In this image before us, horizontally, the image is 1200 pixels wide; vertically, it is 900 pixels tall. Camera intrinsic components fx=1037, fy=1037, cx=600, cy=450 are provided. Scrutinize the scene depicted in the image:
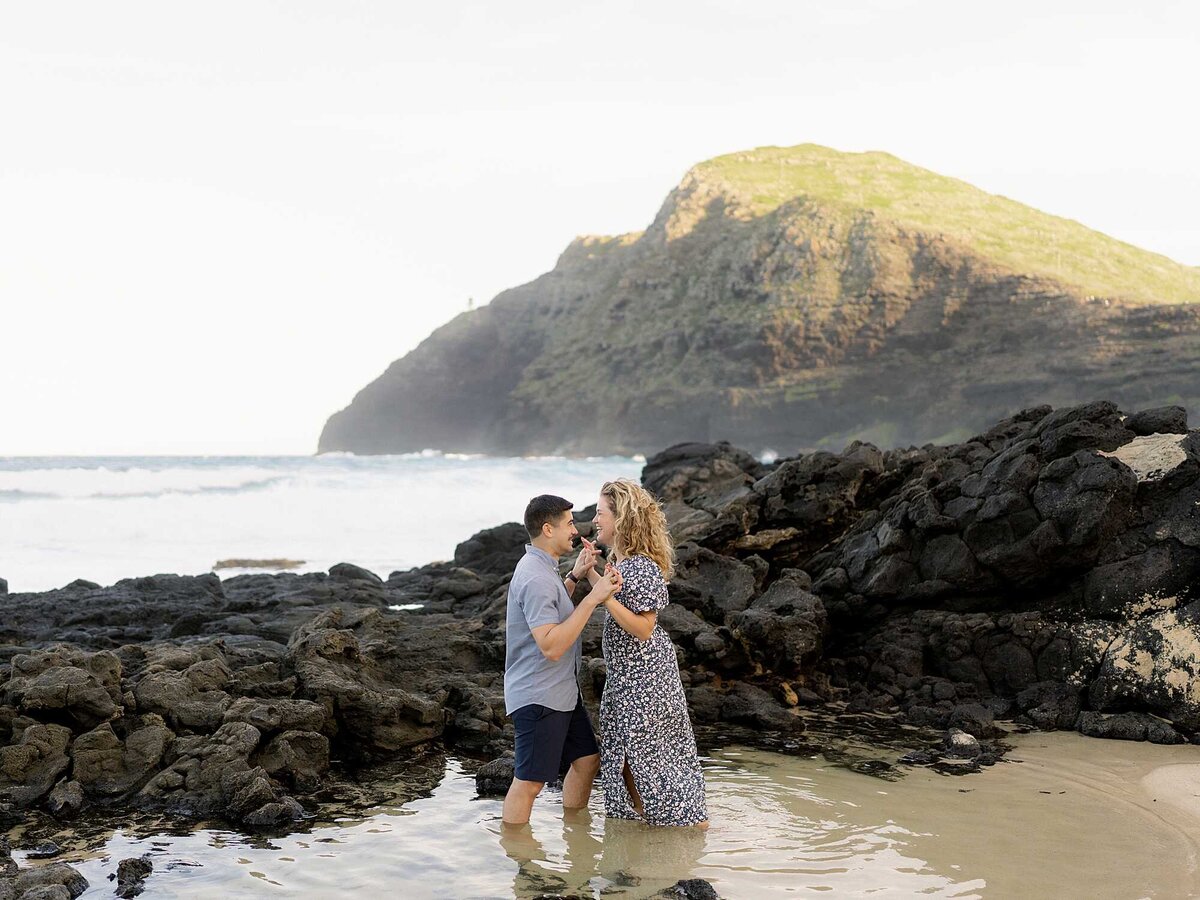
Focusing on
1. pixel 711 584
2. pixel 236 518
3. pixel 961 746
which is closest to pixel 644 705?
pixel 961 746

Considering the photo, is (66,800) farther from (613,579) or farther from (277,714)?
(613,579)

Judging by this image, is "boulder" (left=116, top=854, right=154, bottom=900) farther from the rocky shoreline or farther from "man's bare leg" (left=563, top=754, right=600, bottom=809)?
"man's bare leg" (left=563, top=754, right=600, bottom=809)

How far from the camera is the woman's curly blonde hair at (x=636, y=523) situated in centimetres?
598

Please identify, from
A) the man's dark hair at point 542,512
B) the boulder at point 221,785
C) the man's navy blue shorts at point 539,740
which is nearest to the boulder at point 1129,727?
the man's navy blue shorts at point 539,740

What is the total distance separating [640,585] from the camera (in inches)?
230

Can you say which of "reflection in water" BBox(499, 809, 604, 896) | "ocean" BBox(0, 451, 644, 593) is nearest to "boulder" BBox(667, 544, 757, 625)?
"reflection in water" BBox(499, 809, 604, 896)

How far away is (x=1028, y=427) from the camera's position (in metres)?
12.4

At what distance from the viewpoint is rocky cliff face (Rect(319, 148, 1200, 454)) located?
90375mm

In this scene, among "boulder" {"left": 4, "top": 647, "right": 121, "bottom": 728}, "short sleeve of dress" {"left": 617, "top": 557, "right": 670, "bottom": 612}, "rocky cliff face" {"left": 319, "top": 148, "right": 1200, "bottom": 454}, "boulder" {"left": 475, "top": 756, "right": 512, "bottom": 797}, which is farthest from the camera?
"rocky cliff face" {"left": 319, "top": 148, "right": 1200, "bottom": 454}

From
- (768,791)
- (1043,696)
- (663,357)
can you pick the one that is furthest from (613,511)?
(663,357)

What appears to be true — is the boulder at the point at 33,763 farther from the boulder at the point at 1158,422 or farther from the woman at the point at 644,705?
the boulder at the point at 1158,422

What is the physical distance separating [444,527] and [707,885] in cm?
3106

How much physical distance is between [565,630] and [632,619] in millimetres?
392

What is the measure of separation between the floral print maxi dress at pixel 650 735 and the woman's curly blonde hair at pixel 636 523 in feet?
0.33
